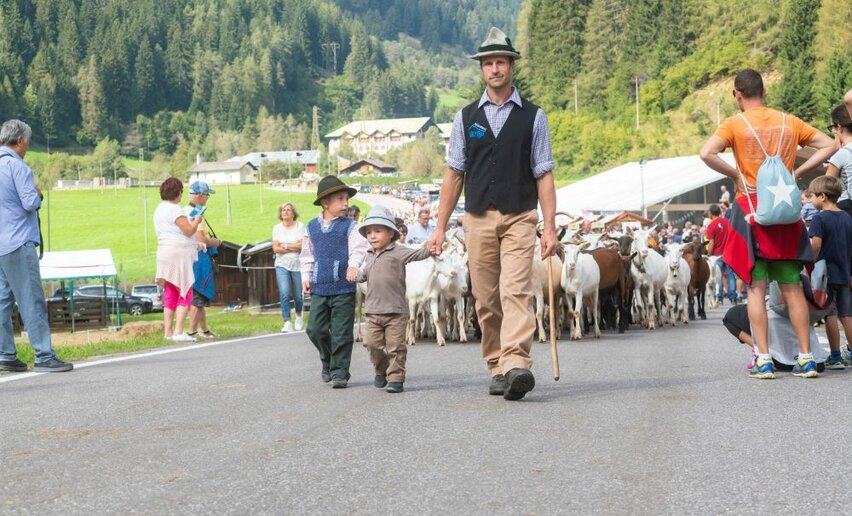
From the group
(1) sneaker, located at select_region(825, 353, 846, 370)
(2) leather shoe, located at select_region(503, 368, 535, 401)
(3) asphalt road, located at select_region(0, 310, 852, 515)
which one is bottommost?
(1) sneaker, located at select_region(825, 353, 846, 370)

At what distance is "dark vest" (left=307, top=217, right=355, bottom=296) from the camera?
380 inches

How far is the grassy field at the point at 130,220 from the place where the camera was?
103006 mm

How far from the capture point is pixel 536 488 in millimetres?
5227

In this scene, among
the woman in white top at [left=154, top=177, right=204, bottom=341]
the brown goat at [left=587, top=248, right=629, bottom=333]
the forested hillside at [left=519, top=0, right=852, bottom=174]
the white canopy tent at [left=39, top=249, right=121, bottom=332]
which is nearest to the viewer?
the woman in white top at [left=154, top=177, right=204, bottom=341]

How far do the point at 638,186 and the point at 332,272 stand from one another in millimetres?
46454

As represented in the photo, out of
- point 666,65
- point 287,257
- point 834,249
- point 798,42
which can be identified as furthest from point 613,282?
point 666,65

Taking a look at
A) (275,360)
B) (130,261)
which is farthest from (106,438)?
(130,261)

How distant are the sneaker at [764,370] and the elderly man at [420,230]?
27.6ft

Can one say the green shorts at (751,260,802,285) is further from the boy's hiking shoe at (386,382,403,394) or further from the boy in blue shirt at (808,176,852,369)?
the boy's hiking shoe at (386,382,403,394)

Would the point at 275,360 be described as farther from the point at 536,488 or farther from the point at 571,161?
the point at 571,161

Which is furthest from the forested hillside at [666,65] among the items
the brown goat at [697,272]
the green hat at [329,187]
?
the green hat at [329,187]

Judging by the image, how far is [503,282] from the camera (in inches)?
338

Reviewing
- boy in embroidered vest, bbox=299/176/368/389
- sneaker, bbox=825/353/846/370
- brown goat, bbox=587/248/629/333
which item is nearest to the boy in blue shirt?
sneaker, bbox=825/353/846/370

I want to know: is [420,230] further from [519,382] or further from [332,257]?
[519,382]
